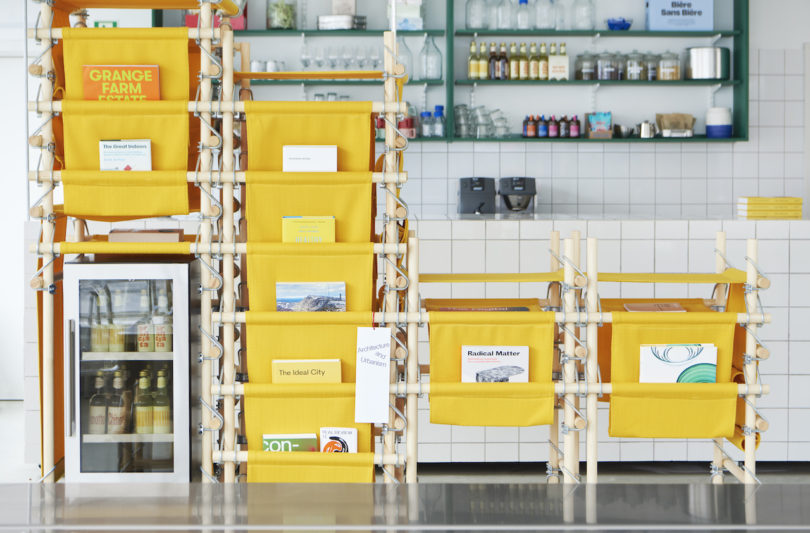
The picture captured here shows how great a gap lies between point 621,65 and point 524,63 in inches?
24.7

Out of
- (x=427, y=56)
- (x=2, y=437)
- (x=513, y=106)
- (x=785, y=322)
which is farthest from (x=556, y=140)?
(x=2, y=437)

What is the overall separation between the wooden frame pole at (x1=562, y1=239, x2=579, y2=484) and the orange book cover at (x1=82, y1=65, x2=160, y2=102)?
1.25m

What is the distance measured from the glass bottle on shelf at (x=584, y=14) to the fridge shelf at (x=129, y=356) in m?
3.84

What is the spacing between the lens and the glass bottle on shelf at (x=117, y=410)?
102 inches

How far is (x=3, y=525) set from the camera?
126 centimetres

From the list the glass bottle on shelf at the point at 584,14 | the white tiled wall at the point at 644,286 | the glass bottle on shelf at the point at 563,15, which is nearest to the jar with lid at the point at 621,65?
the glass bottle on shelf at the point at 584,14

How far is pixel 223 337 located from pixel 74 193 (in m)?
0.58

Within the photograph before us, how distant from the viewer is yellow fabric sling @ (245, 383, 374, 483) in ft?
8.16

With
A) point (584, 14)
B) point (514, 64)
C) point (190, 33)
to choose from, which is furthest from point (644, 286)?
point (190, 33)

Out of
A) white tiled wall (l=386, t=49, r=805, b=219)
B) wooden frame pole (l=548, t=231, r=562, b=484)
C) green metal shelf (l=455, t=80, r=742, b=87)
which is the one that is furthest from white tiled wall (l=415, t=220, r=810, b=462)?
green metal shelf (l=455, t=80, r=742, b=87)

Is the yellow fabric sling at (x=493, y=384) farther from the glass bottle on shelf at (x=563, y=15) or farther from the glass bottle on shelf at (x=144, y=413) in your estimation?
the glass bottle on shelf at (x=563, y=15)

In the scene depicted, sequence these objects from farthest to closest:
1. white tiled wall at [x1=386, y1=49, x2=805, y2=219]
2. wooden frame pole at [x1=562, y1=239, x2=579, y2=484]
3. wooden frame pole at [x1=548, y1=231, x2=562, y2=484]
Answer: white tiled wall at [x1=386, y1=49, x2=805, y2=219]
wooden frame pole at [x1=548, y1=231, x2=562, y2=484]
wooden frame pole at [x1=562, y1=239, x2=579, y2=484]

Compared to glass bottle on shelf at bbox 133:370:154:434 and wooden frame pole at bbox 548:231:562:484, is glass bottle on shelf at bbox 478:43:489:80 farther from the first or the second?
glass bottle on shelf at bbox 133:370:154:434

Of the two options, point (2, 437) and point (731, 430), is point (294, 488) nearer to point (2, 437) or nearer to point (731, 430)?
point (731, 430)
